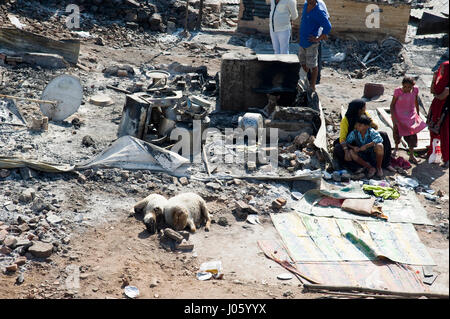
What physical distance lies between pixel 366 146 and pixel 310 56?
3.02m

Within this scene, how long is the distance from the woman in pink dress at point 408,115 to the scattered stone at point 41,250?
544cm

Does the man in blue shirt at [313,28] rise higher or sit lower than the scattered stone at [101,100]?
higher

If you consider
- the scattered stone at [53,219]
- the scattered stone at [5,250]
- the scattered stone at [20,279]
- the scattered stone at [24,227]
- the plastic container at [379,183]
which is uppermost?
the plastic container at [379,183]

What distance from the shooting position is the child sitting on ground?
27.0ft

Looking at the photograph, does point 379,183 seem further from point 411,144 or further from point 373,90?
point 373,90

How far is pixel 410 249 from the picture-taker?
265 inches

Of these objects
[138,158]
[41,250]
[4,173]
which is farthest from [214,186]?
[4,173]

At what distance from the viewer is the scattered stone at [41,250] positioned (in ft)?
20.2

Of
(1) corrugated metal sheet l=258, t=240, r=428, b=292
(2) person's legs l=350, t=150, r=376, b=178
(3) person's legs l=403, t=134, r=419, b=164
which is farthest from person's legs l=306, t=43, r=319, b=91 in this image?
(1) corrugated metal sheet l=258, t=240, r=428, b=292

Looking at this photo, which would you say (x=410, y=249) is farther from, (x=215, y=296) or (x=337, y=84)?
(x=337, y=84)

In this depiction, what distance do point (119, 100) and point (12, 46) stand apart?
252 cm

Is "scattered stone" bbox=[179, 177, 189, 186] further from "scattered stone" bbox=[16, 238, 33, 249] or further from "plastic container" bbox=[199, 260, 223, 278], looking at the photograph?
"scattered stone" bbox=[16, 238, 33, 249]

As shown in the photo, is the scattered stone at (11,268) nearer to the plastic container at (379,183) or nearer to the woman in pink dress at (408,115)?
the plastic container at (379,183)

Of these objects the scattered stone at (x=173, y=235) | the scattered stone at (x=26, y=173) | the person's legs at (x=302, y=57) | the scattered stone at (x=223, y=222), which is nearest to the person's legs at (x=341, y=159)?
the scattered stone at (x=223, y=222)
